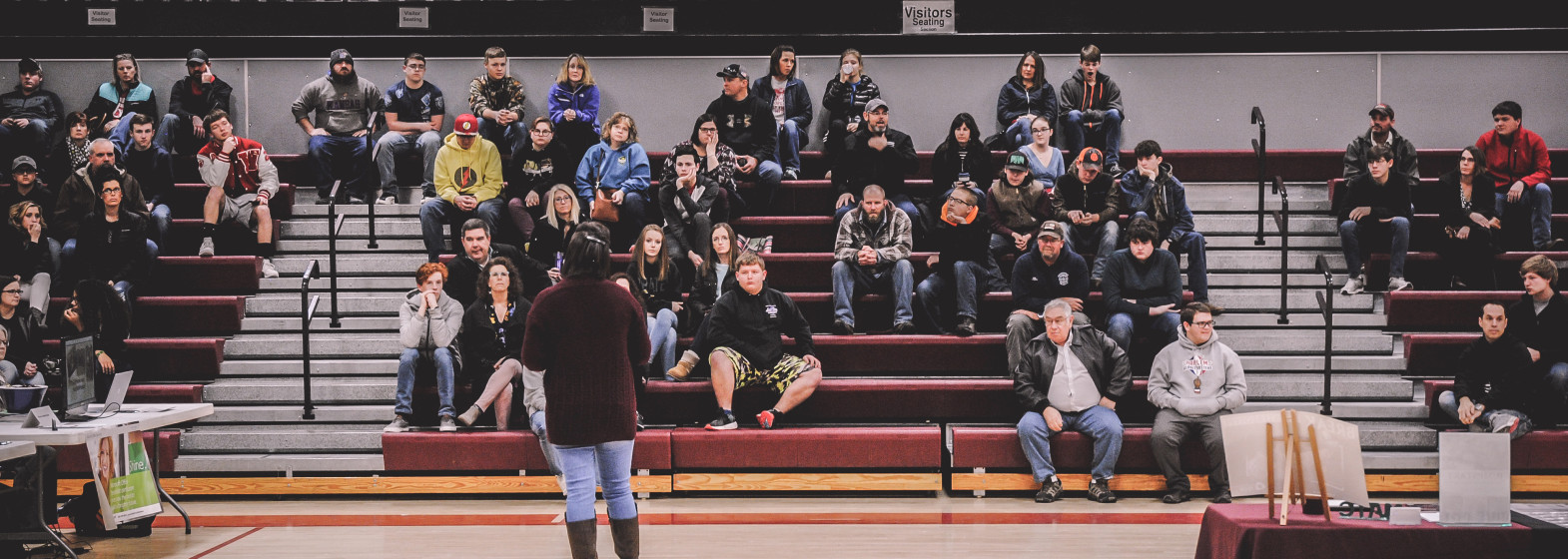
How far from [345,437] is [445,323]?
93cm

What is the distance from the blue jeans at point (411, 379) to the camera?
698cm

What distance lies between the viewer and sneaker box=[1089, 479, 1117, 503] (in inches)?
255

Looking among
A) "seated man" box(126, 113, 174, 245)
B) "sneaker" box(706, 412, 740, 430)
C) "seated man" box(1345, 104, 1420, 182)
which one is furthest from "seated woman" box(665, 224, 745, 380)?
"seated man" box(1345, 104, 1420, 182)

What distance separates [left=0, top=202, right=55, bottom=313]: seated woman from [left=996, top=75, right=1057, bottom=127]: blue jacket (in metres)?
7.05

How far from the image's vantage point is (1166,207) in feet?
26.7

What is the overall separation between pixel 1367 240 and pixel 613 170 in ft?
17.4

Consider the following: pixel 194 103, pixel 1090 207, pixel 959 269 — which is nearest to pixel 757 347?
pixel 959 269

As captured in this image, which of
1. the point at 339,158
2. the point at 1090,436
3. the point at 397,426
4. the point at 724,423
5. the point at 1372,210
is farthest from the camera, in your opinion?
the point at 339,158

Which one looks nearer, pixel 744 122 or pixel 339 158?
pixel 744 122

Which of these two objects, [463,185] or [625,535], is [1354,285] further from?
[463,185]

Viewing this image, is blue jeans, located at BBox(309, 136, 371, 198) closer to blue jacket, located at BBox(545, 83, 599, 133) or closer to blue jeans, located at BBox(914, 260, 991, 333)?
blue jacket, located at BBox(545, 83, 599, 133)

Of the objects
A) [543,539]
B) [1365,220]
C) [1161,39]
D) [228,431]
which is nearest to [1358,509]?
[543,539]

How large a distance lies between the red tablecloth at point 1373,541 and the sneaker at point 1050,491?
8.58 feet

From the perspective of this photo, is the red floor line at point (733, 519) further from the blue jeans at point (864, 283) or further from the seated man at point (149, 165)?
the seated man at point (149, 165)
